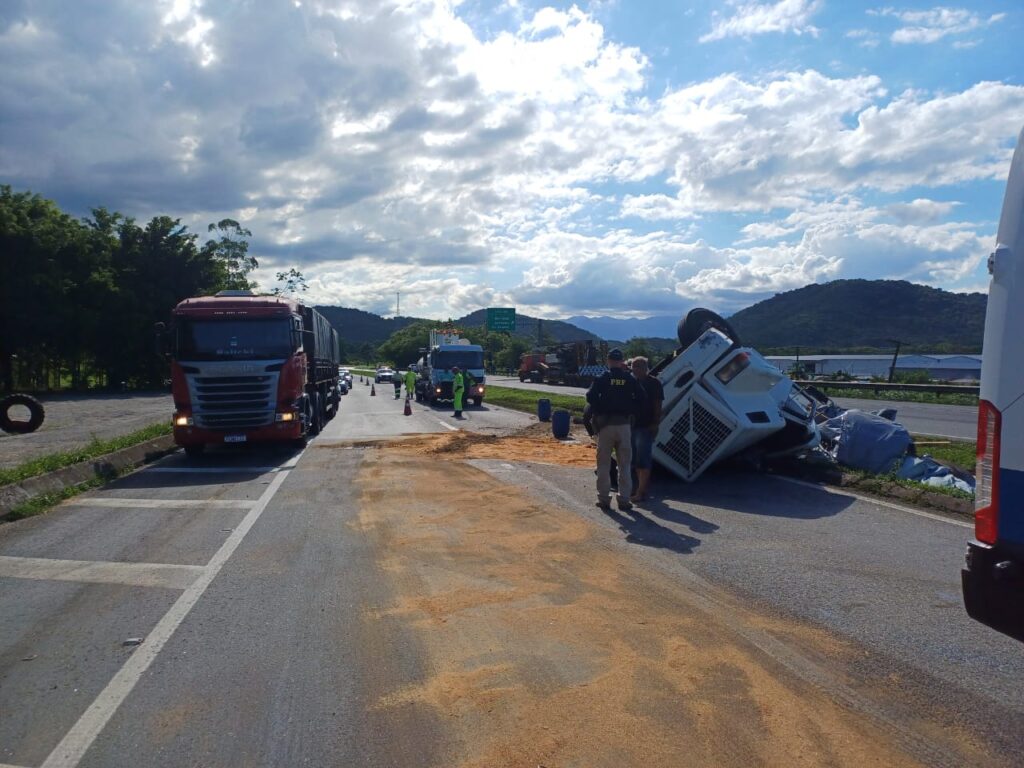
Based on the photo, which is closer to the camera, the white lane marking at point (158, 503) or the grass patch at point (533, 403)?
the white lane marking at point (158, 503)

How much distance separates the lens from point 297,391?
52.7ft

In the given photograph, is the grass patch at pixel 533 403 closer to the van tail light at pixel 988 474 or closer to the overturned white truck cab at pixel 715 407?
the overturned white truck cab at pixel 715 407

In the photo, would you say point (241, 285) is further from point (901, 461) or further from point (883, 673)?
point (883, 673)

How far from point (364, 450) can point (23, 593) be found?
10233 mm

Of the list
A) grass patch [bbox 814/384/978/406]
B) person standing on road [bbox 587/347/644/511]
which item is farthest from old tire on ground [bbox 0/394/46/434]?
grass patch [bbox 814/384/978/406]

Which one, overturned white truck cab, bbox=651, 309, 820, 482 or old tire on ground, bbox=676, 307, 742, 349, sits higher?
old tire on ground, bbox=676, 307, 742, 349

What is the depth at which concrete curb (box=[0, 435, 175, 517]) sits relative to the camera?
10.4m

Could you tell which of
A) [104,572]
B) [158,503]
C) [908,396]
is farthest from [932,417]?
[104,572]

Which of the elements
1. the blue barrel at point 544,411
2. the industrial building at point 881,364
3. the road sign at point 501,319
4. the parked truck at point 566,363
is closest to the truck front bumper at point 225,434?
the blue barrel at point 544,411

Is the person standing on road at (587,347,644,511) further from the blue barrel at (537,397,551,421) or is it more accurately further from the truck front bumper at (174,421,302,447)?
the blue barrel at (537,397,551,421)

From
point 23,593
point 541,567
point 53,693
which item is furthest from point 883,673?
point 23,593

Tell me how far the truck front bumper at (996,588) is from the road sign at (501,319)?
222ft

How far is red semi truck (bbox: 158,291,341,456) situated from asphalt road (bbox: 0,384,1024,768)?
4677mm

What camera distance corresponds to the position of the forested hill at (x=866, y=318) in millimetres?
73062
